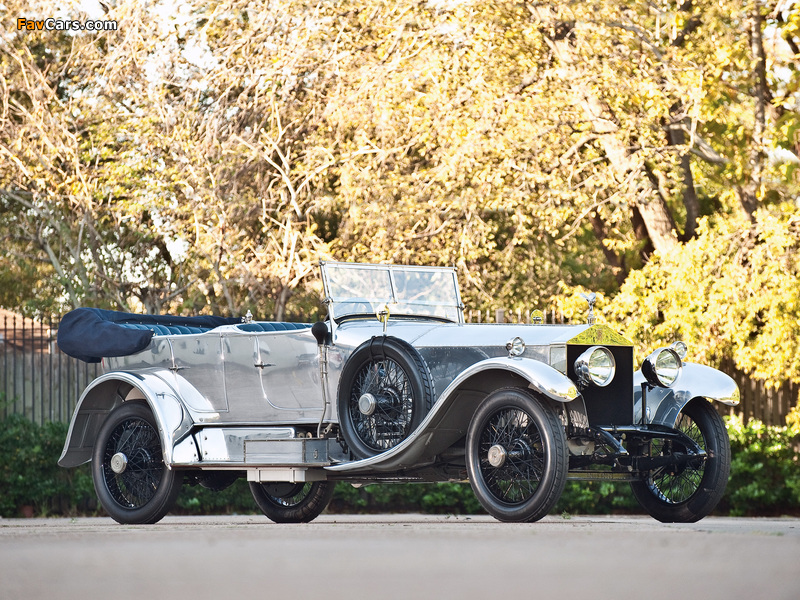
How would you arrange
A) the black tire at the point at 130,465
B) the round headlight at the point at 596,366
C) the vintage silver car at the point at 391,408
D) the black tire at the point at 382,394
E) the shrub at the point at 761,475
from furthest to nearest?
the shrub at the point at 761,475 < the black tire at the point at 130,465 < the black tire at the point at 382,394 < the round headlight at the point at 596,366 < the vintage silver car at the point at 391,408

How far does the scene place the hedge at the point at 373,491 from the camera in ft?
41.4

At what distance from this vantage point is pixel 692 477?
764cm

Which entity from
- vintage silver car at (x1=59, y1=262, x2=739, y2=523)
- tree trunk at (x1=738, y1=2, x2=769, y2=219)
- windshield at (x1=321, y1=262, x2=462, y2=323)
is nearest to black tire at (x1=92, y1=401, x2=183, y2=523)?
vintage silver car at (x1=59, y1=262, x2=739, y2=523)

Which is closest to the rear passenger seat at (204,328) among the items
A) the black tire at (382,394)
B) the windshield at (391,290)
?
the windshield at (391,290)

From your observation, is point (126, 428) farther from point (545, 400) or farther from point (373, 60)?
point (373, 60)

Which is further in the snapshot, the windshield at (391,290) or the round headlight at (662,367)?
the windshield at (391,290)

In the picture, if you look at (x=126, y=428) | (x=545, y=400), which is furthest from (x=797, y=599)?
(x=126, y=428)

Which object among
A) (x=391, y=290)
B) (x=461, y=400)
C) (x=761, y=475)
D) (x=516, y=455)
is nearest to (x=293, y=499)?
(x=391, y=290)

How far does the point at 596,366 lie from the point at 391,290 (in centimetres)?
232

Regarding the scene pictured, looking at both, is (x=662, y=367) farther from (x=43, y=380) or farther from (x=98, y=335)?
(x=43, y=380)

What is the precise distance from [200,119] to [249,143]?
799mm

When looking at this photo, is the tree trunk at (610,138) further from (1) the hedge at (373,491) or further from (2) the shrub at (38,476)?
(2) the shrub at (38,476)

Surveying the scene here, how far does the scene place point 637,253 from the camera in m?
17.9

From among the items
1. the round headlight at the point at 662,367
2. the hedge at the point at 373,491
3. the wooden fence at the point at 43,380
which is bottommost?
the hedge at the point at 373,491
